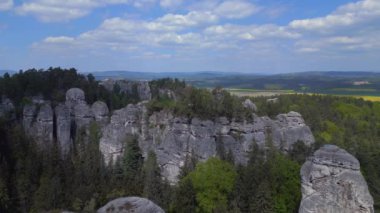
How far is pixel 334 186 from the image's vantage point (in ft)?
125

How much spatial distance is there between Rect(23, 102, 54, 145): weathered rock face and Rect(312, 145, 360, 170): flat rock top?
41559 millimetres

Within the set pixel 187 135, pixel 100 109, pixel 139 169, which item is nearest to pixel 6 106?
pixel 100 109

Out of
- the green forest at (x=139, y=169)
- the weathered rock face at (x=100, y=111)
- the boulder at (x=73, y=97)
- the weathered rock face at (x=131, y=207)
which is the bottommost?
the green forest at (x=139, y=169)

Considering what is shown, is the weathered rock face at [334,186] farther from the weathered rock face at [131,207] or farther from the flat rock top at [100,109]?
the flat rock top at [100,109]

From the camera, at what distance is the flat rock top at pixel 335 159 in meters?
38.0

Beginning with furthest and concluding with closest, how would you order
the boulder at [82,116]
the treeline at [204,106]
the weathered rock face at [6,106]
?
1. the boulder at [82,116]
2. the weathered rock face at [6,106]
3. the treeline at [204,106]

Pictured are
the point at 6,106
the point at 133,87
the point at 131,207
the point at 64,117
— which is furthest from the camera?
the point at 133,87

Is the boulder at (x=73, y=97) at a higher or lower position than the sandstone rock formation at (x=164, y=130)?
higher

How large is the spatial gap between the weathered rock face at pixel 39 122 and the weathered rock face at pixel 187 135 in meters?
8.84

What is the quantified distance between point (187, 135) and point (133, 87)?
1274 inches

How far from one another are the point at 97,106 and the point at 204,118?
19.9 metres

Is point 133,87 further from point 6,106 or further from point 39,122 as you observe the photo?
point 6,106

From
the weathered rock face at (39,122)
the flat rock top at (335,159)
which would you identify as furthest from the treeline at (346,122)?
the weathered rock face at (39,122)

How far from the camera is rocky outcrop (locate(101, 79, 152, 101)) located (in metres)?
82.7
